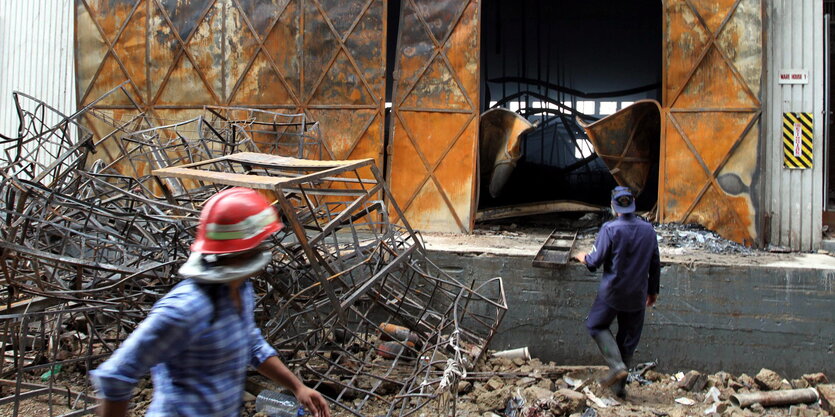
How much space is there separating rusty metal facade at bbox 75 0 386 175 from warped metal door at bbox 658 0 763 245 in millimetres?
4041

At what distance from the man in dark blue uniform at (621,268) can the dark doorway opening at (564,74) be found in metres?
8.11

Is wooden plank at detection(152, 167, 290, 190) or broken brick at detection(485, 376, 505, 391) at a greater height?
wooden plank at detection(152, 167, 290, 190)

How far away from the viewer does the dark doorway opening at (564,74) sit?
43.7ft

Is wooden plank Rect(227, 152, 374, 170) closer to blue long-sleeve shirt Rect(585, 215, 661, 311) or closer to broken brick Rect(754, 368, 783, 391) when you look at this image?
blue long-sleeve shirt Rect(585, 215, 661, 311)

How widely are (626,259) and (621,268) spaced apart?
0.09m

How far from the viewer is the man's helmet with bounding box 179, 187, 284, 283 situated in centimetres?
186

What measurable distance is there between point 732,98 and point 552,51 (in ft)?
22.9

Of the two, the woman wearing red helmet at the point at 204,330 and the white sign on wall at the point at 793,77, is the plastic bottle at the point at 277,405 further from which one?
the white sign on wall at the point at 793,77

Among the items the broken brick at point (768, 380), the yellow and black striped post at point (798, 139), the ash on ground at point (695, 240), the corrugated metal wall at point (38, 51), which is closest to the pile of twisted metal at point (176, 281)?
the broken brick at point (768, 380)

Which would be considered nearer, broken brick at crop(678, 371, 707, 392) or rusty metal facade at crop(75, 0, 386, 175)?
broken brick at crop(678, 371, 707, 392)

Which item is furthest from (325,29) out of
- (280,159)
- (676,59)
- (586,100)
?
(586,100)

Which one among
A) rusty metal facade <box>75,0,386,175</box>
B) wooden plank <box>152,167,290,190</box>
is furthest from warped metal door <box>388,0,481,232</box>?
wooden plank <box>152,167,290,190</box>

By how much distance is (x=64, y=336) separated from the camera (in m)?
5.16

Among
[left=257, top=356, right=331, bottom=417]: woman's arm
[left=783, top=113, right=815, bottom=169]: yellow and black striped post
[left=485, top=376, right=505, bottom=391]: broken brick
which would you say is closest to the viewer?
[left=257, top=356, right=331, bottom=417]: woman's arm
